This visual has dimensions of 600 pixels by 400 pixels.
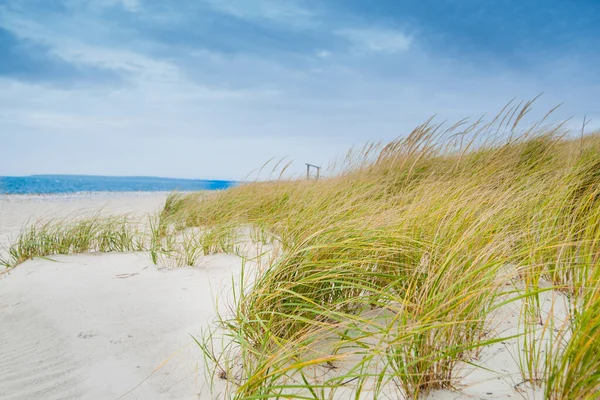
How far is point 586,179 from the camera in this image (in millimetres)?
2363

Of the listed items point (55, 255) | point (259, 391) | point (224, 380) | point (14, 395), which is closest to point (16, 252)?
point (55, 255)

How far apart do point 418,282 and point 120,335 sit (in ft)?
4.86

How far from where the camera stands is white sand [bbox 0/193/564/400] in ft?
4.31

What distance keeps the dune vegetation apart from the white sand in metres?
0.07

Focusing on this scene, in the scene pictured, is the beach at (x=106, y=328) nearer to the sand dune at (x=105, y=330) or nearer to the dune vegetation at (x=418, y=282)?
the sand dune at (x=105, y=330)

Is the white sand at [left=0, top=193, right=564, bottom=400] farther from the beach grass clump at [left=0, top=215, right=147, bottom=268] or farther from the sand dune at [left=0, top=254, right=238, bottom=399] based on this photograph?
the beach grass clump at [left=0, top=215, right=147, bottom=268]

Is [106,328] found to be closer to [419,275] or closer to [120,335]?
[120,335]

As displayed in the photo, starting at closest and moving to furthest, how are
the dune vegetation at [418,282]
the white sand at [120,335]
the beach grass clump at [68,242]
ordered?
the dune vegetation at [418,282] → the white sand at [120,335] → the beach grass clump at [68,242]

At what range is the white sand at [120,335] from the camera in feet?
4.31

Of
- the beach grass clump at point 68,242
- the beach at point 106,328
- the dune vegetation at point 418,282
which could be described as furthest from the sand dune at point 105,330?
the beach grass clump at point 68,242

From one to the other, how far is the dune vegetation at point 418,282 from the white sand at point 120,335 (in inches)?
2.7

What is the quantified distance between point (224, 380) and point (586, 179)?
8.44 feet

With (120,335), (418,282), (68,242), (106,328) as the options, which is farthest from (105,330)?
(68,242)

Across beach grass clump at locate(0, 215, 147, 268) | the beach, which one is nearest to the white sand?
the beach
